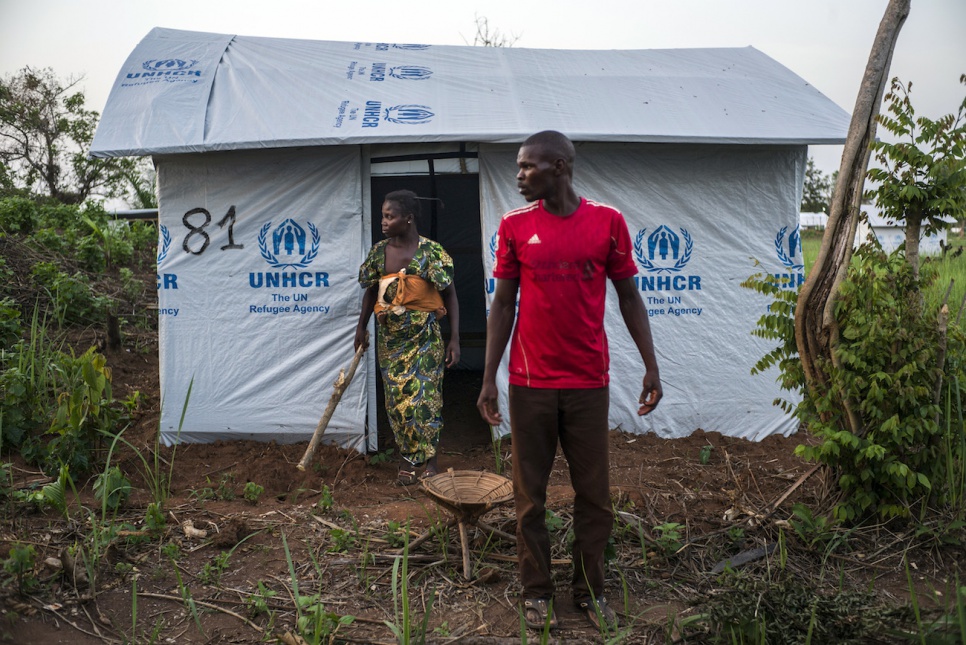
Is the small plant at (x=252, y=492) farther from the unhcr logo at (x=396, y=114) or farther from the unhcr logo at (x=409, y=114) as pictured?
the unhcr logo at (x=409, y=114)

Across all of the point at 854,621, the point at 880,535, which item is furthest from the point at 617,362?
the point at 854,621

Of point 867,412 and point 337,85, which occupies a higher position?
point 337,85

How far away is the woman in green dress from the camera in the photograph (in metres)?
4.92

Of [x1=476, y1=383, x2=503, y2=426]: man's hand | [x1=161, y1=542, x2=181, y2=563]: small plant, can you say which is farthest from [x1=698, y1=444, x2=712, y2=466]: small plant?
[x1=161, y1=542, x2=181, y2=563]: small plant

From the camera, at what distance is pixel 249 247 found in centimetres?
557

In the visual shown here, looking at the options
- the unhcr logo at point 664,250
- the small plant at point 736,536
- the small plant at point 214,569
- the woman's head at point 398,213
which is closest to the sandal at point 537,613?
the small plant at point 736,536

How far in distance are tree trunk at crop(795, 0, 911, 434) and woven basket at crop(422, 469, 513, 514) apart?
159 centimetres

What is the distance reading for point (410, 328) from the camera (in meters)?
4.94

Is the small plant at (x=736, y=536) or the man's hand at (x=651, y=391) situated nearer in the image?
the man's hand at (x=651, y=391)

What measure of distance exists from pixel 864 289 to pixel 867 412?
1.88 ft

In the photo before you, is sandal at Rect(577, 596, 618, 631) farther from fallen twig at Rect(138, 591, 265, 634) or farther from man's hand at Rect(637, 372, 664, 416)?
fallen twig at Rect(138, 591, 265, 634)

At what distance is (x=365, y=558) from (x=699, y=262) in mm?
3306

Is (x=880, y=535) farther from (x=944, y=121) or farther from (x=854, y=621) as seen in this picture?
(x=944, y=121)

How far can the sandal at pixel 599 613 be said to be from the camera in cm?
309
